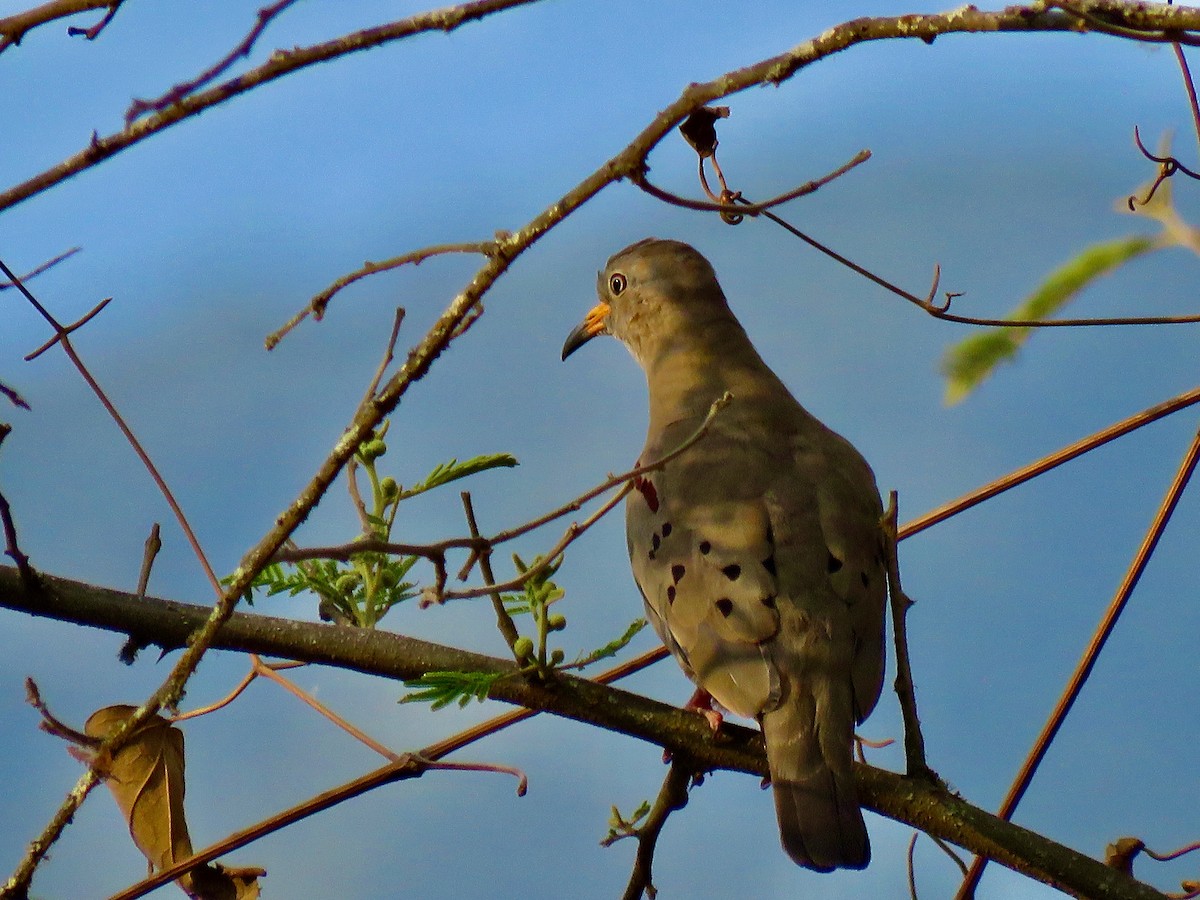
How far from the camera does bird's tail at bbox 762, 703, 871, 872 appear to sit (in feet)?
9.46

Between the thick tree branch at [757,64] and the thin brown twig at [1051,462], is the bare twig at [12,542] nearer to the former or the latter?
the thick tree branch at [757,64]

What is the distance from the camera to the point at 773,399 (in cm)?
418

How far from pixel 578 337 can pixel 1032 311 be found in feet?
9.37

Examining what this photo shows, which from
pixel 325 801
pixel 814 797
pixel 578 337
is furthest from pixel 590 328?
pixel 325 801

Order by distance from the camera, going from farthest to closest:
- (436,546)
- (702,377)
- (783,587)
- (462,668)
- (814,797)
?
1. (702,377)
2. (783,587)
3. (814,797)
4. (462,668)
5. (436,546)

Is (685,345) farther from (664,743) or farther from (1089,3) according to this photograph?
(1089,3)

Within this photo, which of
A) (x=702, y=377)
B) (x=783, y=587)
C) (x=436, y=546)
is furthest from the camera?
(x=702, y=377)

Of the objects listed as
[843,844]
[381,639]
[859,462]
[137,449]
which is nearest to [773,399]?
[859,462]

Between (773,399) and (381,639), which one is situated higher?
(773,399)

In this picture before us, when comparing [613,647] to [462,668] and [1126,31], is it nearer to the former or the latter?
[462,668]

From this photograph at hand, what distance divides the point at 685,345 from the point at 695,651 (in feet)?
5.39

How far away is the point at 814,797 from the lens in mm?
2928

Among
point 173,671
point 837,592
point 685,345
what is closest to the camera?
point 173,671

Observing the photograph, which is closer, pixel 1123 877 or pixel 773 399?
pixel 1123 877
